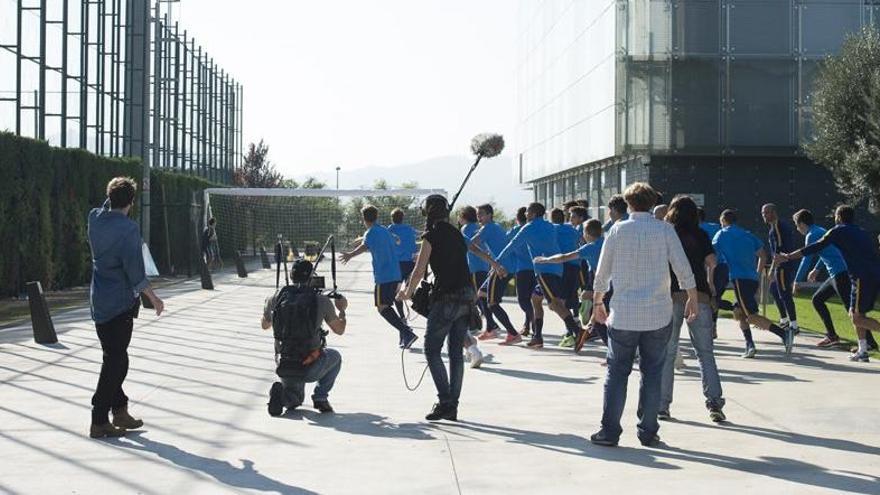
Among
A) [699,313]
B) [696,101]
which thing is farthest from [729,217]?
[696,101]

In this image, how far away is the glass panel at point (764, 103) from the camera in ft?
116

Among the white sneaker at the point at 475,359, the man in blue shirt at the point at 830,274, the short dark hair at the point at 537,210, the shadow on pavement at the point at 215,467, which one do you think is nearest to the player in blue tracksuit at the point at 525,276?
the short dark hair at the point at 537,210

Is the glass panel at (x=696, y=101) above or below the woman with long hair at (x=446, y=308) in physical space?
above

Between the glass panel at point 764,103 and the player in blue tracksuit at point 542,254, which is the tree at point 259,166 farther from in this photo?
the player in blue tracksuit at point 542,254

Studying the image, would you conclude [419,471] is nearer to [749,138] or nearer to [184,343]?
[184,343]

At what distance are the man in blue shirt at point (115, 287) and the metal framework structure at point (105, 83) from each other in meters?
22.7

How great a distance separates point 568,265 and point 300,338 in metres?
8.01

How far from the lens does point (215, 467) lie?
7965 mm

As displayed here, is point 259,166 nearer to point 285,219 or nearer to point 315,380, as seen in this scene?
point 285,219

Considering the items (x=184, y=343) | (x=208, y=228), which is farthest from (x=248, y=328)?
(x=208, y=228)

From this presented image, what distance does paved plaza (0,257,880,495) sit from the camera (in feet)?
25.0

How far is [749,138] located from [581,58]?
9929 millimetres

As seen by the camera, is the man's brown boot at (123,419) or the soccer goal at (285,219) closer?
the man's brown boot at (123,419)

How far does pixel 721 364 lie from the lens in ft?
46.9
